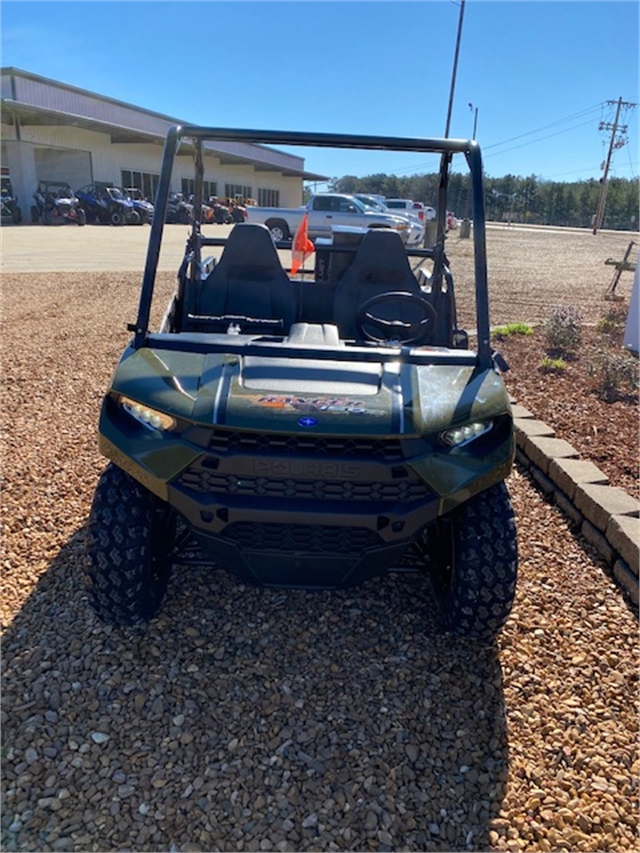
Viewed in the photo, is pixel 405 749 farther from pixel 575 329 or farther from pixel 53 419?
pixel 575 329

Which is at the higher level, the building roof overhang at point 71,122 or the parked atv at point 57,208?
the building roof overhang at point 71,122

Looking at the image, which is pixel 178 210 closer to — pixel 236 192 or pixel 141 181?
pixel 141 181

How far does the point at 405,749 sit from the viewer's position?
203 cm

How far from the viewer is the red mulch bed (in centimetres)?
390

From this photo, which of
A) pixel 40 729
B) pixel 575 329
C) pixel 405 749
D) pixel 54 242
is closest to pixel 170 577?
pixel 40 729

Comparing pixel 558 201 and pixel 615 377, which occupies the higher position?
pixel 558 201

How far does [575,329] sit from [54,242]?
1527cm

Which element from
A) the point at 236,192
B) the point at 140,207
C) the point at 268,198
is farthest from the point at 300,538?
the point at 268,198

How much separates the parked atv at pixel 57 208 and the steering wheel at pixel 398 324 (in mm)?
24316

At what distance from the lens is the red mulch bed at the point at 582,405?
12.8ft

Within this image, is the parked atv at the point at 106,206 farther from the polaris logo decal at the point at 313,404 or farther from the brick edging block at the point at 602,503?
the polaris logo decal at the point at 313,404

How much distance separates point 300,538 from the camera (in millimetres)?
2191

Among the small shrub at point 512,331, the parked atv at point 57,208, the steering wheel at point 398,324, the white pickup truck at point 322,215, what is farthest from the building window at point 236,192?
the steering wheel at point 398,324

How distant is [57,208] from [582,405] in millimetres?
23950
